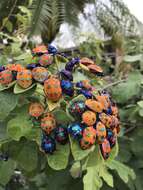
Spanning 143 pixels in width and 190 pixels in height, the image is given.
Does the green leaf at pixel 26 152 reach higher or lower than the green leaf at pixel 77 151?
lower

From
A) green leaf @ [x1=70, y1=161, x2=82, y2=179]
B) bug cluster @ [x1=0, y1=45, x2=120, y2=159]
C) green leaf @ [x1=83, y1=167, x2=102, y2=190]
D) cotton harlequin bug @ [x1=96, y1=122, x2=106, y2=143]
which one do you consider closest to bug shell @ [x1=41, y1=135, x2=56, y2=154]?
bug cluster @ [x1=0, y1=45, x2=120, y2=159]

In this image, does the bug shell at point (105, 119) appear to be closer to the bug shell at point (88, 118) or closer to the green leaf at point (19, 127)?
the bug shell at point (88, 118)

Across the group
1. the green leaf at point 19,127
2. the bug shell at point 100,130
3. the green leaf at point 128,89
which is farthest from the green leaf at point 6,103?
the green leaf at point 128,89

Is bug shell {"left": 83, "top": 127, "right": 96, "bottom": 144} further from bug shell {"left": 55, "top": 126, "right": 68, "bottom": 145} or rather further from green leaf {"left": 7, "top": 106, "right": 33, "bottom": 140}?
green leaf {"left": 7, "top": 106, "right": 33, "bottom": 140}

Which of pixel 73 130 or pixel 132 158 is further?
pixel 132 158

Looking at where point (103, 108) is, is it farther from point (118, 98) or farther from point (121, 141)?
point (118, 98)

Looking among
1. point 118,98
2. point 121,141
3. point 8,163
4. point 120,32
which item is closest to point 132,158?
point 121,141
